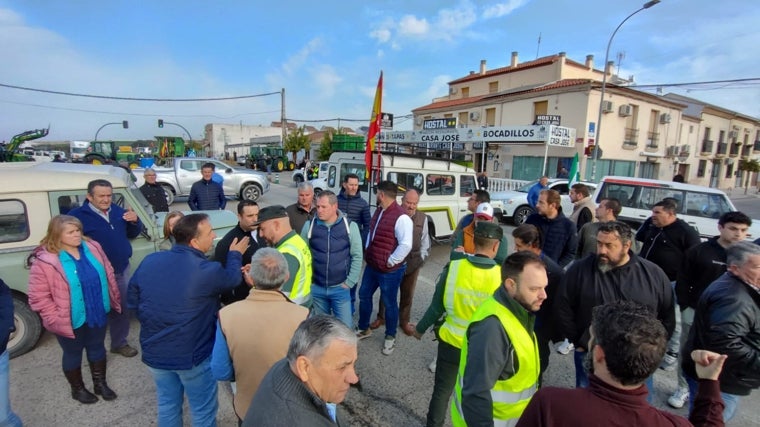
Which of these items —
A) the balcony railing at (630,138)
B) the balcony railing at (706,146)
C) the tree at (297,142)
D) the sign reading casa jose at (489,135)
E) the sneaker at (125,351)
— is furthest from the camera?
the tree at (297,142)

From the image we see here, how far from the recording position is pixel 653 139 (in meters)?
23.8

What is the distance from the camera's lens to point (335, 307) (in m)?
3.57

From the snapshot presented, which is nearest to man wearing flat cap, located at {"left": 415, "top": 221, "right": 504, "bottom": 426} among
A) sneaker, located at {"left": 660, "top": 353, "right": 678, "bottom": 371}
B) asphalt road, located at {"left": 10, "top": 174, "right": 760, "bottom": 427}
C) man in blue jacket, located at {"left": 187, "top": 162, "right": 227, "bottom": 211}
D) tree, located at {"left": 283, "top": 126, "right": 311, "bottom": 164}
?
asphalt road, located at {"left": 10, "top": 174, "right": 760, "bottom": 427}

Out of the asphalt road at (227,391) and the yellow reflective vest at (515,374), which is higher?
the yellow reflective vest at (515,374)

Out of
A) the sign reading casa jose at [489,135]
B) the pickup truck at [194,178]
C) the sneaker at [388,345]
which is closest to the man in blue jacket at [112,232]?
the sneaker at [388,345]

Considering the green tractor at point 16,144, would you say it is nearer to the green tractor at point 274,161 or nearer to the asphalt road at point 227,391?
the green tractor at point 274,161

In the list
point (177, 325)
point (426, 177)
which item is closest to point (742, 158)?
point (426, 177)

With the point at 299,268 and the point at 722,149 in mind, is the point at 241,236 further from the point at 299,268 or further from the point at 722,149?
the point at 722,149

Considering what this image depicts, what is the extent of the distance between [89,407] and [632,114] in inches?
1107

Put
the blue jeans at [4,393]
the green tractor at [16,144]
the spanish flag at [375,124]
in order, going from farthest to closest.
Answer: the green tractor at [16,144] → the spanish flag at [375,124] → the blue jeans at [4,393]

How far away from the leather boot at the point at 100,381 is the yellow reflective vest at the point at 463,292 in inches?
114

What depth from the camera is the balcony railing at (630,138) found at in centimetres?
2228

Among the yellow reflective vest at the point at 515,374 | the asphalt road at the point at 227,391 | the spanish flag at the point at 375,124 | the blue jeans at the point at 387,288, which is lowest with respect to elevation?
the asphalt road at the point at 227,391

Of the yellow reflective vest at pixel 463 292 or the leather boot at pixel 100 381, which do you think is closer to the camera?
the yellow reflective vest at pixel 463 292
